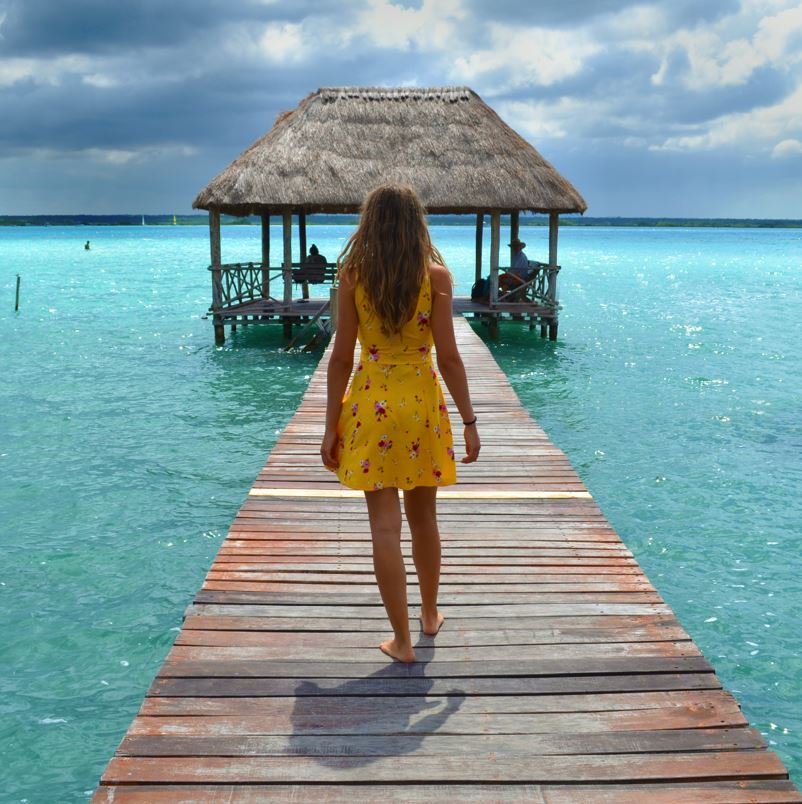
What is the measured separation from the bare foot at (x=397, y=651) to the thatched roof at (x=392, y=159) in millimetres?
13966

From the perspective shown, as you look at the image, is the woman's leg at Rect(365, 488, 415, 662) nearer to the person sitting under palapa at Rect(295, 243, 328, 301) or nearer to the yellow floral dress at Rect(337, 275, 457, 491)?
the yellow floral dress at Rect(337, 275, 457, 491)

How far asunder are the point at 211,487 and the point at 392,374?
636 cm

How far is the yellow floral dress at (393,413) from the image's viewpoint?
293 cm

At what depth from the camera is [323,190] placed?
16.7m

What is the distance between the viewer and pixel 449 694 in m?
3.01

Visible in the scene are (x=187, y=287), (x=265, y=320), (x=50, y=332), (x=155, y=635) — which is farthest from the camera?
(x=187, y=287)

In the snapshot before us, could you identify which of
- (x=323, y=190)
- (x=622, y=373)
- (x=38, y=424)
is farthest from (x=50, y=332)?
(x=622, y=373)

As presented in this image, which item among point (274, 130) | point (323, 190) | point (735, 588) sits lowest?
point (735, 588)

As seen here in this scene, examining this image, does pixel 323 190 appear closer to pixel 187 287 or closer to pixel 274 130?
pixel 274 130

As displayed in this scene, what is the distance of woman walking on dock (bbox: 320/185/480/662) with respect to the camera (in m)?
2.84

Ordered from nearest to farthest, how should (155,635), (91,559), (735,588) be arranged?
(155,635), (735,588), (91,559)

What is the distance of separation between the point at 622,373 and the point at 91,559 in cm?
1216

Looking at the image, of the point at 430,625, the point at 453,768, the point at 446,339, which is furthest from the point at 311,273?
the point at 453,768

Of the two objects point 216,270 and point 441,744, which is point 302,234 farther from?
point 441,744
